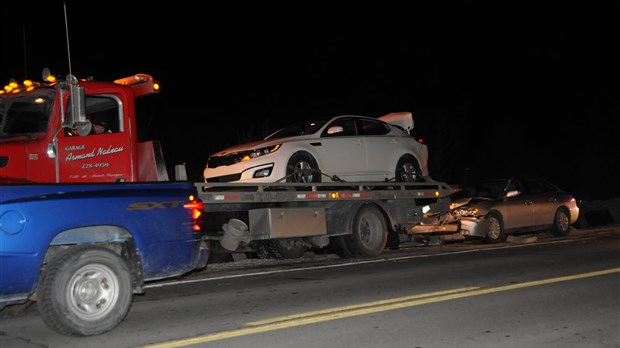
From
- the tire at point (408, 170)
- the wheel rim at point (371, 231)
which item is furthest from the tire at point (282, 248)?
the tire at point (408, 170)

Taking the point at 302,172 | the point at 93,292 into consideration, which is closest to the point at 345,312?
the point at 93,292

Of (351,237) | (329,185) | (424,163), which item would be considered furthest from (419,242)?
(329,185)

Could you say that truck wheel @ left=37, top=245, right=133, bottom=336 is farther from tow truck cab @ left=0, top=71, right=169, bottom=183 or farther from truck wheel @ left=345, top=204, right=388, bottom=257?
truck wheel @ left=345, top=204, right=388, bottom=257

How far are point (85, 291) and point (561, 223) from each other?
1360 centimetres

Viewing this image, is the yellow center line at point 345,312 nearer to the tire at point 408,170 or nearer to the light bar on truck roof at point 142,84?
the light bar on truck roof at point 142,84

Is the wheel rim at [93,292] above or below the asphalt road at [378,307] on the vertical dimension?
above

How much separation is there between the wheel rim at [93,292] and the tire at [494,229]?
34.1 ft

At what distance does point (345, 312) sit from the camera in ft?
22.6

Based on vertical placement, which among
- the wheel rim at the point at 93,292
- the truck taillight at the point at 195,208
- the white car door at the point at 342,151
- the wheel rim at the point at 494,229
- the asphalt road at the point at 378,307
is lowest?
the asphalt road at the point at 378,307

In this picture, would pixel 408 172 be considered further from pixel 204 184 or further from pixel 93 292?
pixel 93 292

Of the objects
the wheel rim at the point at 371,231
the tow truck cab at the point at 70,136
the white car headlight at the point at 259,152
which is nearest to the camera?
the tow truck cab at the point at 70,136

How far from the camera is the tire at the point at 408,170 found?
41.5 feet

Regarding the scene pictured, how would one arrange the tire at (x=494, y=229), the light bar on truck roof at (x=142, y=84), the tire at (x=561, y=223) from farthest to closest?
the tire at (x=561, y=223)
the tire at (x=494, y=229)
the light bar on truck roof at (x=142, y=84)

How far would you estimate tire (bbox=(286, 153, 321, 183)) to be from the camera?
1073 cm
